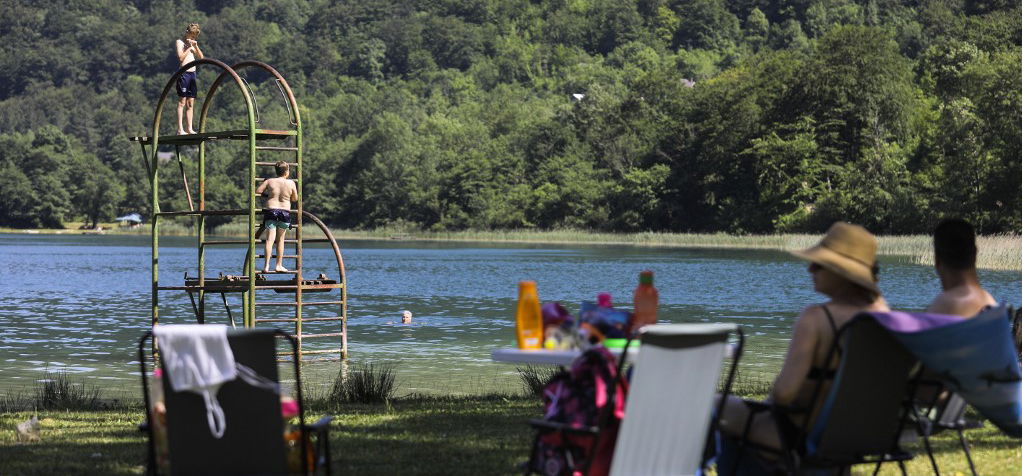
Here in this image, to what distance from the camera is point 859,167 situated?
6956 centimetres

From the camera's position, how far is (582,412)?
490cm

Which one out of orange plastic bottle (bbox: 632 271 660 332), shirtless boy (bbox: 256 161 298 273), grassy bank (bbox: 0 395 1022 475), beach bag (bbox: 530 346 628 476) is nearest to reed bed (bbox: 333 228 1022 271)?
shirtless boy (bbox: 256 161 298 273)

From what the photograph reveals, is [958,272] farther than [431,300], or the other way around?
[431,300]

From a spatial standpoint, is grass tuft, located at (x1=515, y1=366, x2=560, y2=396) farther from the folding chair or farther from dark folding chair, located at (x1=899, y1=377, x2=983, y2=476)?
the folding chair

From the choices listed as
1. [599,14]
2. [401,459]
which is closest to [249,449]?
[401,459]

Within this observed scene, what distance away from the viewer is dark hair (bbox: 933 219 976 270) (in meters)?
5.64

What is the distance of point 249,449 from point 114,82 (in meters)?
182

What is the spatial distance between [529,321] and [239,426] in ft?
3.93

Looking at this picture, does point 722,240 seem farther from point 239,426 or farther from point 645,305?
point 239,426

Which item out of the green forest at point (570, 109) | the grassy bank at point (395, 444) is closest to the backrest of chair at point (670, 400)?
the grassy bank at point (395, 444)

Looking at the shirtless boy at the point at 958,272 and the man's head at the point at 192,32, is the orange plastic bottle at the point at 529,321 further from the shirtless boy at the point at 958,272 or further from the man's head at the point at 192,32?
the man's head at the point at 192,32

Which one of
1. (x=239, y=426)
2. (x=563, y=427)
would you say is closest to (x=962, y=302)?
(x=563, y=427)

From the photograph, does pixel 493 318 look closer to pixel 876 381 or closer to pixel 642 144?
pixel 876 381

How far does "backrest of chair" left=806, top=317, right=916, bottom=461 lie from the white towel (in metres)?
2.01
